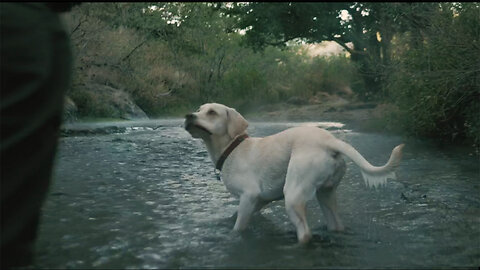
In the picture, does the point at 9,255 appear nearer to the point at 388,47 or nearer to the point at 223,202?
the point at 223,202

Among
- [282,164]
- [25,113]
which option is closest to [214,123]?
[282,164]

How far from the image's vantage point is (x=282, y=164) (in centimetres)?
524

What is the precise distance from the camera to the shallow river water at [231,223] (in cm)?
429

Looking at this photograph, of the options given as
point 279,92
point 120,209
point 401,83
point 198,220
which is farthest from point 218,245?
point 279,92

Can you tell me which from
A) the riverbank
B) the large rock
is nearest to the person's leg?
the riverbank

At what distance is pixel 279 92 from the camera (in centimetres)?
3189

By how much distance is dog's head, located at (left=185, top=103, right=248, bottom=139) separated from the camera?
554cm

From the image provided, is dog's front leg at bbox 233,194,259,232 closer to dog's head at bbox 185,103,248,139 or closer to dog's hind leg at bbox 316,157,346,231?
dog's hind leg at bbox 316,157,346,231

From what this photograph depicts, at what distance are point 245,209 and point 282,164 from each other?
0.57 metres

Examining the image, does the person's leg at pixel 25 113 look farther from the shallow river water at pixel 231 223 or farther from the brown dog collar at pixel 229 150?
the brown dog collar at pixel 229 150

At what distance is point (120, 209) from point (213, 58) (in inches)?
1217

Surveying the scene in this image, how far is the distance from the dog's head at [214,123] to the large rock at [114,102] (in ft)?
71.2

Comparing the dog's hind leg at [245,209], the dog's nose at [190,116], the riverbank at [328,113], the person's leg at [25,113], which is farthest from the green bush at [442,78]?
the person's leg at [25,113]

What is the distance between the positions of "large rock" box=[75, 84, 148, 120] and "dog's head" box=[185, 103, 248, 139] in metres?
21.7
